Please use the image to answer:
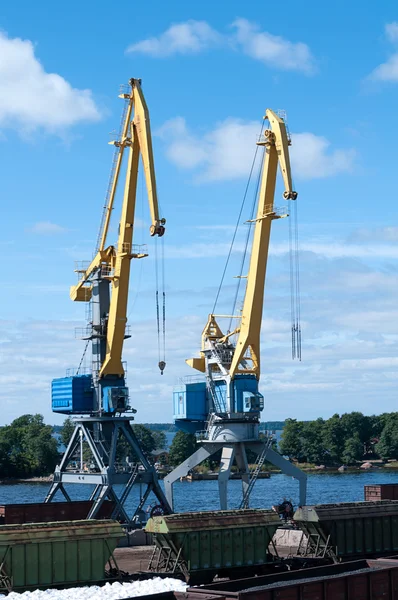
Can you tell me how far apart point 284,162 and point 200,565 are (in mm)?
32973

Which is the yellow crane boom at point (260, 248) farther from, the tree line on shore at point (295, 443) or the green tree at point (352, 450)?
the green tree at point (352, 450)

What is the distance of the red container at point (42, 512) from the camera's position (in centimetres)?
5162

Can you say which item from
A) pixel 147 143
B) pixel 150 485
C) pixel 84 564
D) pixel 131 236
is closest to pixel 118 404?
pixel 150 485

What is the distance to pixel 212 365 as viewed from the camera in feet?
217

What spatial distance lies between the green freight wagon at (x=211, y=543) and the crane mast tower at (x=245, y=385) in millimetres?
23782

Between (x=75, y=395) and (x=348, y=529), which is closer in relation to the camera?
(x=348, y=529)

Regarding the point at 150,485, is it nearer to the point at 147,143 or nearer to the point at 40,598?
the point at 147,143

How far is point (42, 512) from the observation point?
173ft

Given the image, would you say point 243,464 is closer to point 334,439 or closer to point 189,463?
point 189,463

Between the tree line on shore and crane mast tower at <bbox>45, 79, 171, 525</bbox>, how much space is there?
95050mm

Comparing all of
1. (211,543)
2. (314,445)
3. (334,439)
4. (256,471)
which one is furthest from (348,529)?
(334,439)

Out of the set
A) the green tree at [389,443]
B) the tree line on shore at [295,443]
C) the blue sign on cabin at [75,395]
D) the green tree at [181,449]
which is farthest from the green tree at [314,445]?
the blue sign on cabin at [75,395]

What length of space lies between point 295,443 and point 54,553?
150 meters

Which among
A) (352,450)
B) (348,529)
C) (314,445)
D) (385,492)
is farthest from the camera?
(314,445)
